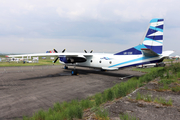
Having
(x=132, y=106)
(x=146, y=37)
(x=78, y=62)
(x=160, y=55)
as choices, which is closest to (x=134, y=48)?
(x=146, y=37)

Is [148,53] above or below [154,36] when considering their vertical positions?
below

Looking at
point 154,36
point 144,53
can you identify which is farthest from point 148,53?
point 154,36

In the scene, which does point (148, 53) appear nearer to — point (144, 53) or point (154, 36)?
point (144, 53)

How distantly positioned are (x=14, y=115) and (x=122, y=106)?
563 cm

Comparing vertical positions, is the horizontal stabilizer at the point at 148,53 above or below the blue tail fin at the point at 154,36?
below

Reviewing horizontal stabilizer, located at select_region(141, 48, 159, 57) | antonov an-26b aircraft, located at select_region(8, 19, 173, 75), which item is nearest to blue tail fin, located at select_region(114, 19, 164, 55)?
antonov an-26b aircraft, located at select_region(8, 19, 173, 75)

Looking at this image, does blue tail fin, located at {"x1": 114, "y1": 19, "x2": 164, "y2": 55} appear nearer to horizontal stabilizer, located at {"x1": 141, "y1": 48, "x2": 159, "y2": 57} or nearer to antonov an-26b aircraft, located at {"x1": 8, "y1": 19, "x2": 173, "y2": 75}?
antonov an-26b aircraft, located at {"x1": 8, "y1": 19, "x2": 173, "y2": 75}

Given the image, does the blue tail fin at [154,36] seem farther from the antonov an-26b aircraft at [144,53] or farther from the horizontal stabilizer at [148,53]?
the horizontal stabilizer at [148,53]

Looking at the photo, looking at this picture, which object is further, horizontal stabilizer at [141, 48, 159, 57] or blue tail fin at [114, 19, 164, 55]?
blue tail fin at [114, 19, 164, 55]

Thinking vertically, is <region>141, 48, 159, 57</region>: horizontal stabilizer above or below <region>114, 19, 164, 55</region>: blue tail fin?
below

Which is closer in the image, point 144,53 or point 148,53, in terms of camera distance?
point 148,53

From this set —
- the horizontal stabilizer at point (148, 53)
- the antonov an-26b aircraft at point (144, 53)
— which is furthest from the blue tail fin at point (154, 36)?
the horizontal stabilizer at point (148, 53)

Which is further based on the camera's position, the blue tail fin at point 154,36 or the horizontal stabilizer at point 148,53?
the blue tail fin at point 154,36

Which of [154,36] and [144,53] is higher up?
[154,36]
